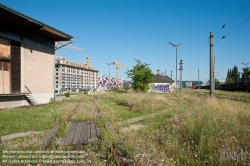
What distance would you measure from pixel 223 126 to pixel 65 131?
5.66 m

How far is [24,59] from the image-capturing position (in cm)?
1459

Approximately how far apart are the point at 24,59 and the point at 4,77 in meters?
2.36

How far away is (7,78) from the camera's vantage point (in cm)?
1345

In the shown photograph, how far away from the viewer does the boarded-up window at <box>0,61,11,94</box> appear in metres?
13.0

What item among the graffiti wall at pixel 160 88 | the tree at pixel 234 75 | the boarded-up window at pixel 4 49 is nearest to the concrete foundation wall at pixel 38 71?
the boarded-up window at pixel 4 49

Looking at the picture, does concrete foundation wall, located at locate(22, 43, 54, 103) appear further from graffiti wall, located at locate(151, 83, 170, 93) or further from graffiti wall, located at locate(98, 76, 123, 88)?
graffiti wall, located at locate(98, 76, 123, 88)

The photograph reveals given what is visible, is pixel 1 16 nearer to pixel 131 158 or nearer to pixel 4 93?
pixel 4 93

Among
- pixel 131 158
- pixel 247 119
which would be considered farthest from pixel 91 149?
pixel 247 119

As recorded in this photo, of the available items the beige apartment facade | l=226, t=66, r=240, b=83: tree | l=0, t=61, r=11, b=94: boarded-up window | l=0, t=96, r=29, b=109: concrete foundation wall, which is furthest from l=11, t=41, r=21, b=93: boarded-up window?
l=226, t=66, r=240, b=83: tree

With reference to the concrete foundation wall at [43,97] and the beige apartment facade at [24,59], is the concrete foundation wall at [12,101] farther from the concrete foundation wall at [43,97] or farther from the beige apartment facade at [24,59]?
the concrete foundation wall at [43,97]

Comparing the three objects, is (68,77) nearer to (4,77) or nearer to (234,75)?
(4,77)

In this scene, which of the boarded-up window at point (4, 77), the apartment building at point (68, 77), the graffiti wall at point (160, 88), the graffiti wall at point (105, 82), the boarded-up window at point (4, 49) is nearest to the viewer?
the boarded-up window at point (4, 49)

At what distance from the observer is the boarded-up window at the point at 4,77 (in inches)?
511

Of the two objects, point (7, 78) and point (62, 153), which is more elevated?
point (7, 78)
